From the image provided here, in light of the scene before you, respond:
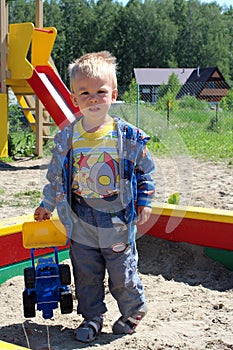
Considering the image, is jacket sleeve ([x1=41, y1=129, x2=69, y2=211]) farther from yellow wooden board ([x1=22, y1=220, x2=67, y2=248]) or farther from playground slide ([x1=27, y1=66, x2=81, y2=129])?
playground slide ([x1=27, y1=66, x2=81, y2=129])

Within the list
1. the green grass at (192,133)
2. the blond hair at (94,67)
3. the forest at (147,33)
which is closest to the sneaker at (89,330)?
the blond hair at (94,67)

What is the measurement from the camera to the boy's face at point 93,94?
1.87 meters

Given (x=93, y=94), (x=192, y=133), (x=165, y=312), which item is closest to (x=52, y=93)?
(x=165, y=312)

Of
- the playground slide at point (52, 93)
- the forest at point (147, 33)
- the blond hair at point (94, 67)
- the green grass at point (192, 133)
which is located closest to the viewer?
the blond hair at point (94, 67)

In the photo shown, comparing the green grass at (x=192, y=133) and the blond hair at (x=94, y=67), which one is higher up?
the blond hair at (x=94, y=67)

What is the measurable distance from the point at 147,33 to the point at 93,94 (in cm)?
5626

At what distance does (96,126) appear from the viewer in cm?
195

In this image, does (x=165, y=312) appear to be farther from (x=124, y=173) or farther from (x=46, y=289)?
(x=124, y=173)

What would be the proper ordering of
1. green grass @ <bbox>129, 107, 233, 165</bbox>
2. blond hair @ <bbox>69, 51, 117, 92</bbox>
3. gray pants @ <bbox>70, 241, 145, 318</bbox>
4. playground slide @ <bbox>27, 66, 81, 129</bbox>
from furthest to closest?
green grass @ <bbox>129, 107, 233, 165</bbox> < playground slide @ <bbox>27, 66, 81, 129</bbox> < gray pants @ <bbox>70, 241, 145, 318</bbox> < blond hair @ <bbox>69, 51, 117, 92</bbox>

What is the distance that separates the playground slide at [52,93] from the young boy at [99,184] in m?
4.13

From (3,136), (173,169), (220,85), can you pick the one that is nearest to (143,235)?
(173,169)

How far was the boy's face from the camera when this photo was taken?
187 centimetres

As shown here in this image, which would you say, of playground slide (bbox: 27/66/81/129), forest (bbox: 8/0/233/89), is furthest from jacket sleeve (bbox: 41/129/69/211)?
forest (bbox: 8/0/233/89)

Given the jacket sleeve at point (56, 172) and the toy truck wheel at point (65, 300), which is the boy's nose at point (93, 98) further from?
the toy truck wheel at point (65, 300)
